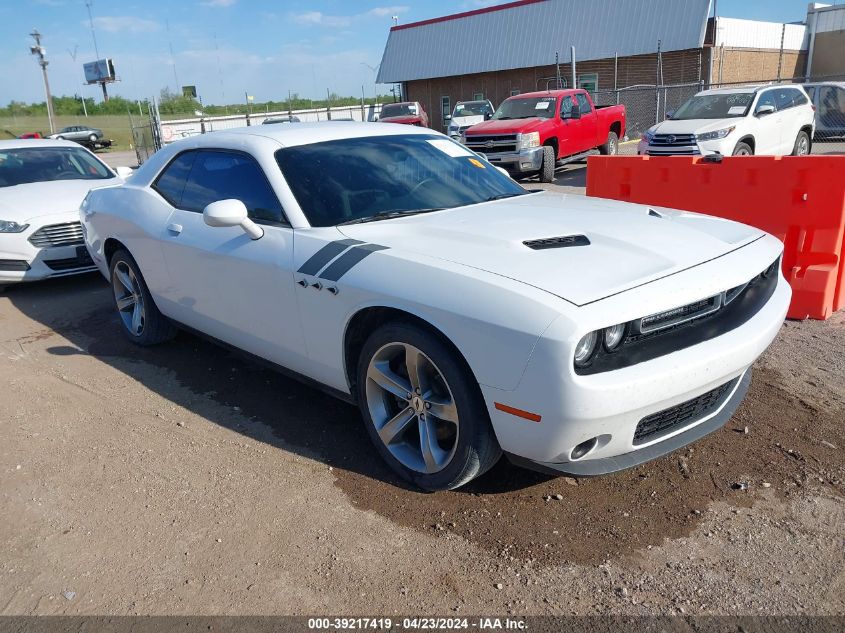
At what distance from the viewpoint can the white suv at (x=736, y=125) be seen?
1178 centimetres

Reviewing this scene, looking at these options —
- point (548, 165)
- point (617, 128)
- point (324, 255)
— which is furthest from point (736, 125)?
point (324, 255)

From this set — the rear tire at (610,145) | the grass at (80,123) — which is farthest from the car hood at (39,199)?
the grass at (80,123)

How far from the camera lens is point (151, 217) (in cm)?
455

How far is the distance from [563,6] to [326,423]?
2907 centimetres

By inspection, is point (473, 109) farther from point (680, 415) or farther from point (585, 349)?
point (585, 349)

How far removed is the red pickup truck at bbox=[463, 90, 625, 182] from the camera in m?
13.4

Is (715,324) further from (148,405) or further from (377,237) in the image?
(148,405)

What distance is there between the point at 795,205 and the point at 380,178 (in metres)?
3.25

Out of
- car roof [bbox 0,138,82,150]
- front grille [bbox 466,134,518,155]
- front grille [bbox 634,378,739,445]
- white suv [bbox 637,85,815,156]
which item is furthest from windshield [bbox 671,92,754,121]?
front grille [bbox 634,378,739,445]

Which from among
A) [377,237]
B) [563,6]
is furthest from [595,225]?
[563,6]

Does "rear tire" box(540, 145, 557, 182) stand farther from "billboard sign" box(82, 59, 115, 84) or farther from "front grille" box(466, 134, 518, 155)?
"billboard sign" box(82, 59, 115, 84)

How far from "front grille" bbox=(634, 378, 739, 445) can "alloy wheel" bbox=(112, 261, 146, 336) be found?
373 cm

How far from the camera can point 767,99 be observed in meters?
12.5

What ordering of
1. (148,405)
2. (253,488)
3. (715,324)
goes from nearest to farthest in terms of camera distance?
(715,324), (253,488), (148,405)
